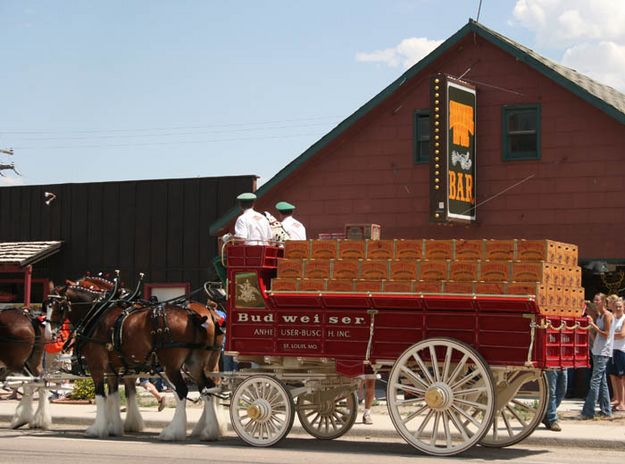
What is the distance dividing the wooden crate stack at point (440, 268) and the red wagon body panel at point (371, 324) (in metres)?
0.11

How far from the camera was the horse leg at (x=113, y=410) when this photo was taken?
Result: 50.0ft

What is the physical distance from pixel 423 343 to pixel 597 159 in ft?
29.7

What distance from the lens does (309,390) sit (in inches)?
550

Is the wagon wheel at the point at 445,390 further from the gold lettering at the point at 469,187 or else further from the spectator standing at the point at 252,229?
the gold lettering at the point at 469,187

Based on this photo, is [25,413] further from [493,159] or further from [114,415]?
[493,159]

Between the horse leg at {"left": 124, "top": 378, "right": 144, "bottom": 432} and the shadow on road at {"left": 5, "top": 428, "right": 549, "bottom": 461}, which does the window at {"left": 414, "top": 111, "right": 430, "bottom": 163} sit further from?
the horse leg at {"left": 124, "top": 378, "right": 144, "bottom": 432}

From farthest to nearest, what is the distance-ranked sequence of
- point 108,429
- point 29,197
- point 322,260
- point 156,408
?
1. point 29,197
2. point 156,408
3. point 108,429
4. point 322,260

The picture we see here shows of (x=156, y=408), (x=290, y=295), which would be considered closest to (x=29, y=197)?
(x=156, y=408)

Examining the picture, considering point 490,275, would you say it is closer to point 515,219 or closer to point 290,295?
point 290,295

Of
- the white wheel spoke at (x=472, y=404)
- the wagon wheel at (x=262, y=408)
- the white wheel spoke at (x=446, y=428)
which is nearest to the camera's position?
the white wheel spoke at (x=472, y=404)

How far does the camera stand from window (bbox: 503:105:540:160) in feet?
70.6

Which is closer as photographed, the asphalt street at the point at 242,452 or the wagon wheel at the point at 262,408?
the asphalt street at the point at 242,452

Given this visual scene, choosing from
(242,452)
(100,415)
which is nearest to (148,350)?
(100,415)

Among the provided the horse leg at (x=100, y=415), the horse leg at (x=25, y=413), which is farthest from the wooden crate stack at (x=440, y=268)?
the horse leg at (x=25, y=413)
